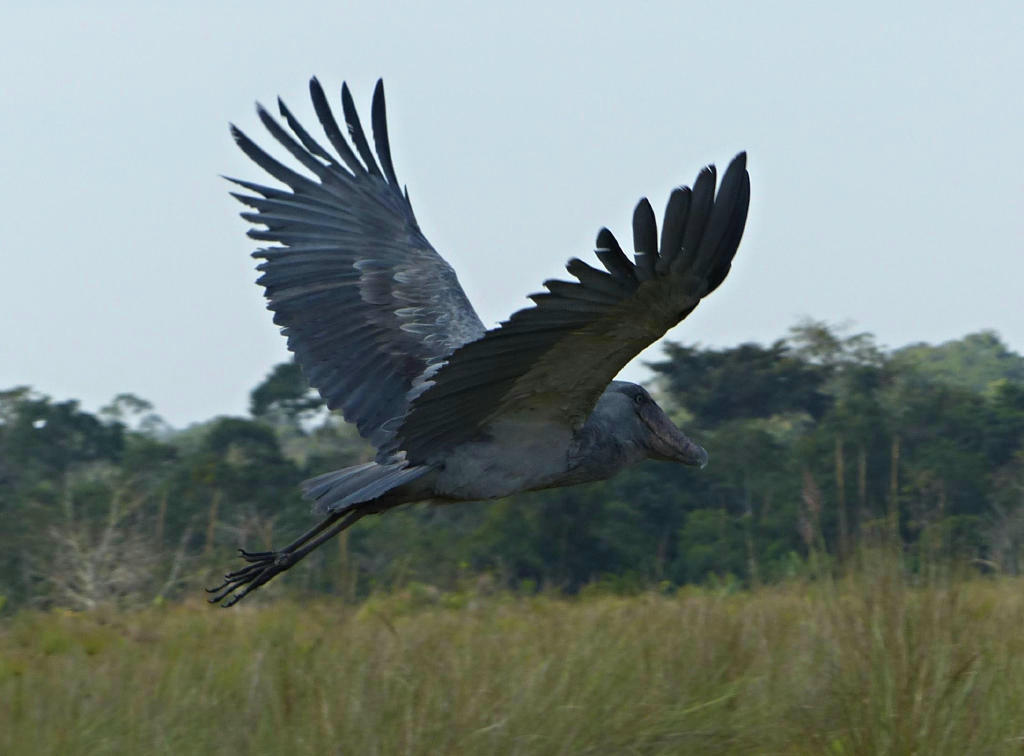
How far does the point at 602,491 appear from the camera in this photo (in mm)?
17078

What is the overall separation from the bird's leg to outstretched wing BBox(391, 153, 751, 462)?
0.57 metres

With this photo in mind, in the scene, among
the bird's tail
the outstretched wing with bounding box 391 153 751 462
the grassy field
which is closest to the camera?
the outstretched wing with bounding box 391 153 751 462

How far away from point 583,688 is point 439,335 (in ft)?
5.56

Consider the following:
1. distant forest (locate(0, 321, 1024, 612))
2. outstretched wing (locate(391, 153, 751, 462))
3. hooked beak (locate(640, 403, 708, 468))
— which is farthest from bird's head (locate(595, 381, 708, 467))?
distant forest (locate(0, 321, 1024, 612))

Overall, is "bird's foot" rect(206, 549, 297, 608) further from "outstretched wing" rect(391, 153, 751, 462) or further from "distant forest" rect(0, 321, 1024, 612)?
"distant forest" rect(0, 321, 1024, 612)

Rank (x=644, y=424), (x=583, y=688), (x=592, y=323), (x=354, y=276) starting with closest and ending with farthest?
(x=592, y=323), (x=583, y=688), (x=644, y=424), (x=354, y=276)

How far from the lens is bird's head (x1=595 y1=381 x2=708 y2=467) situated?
17.3 ft

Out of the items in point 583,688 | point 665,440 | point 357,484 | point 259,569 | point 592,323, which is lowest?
point 583,688

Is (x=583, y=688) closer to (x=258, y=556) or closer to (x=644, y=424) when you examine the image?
(x=644, y=424)

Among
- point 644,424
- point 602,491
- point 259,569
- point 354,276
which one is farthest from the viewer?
point 602,491

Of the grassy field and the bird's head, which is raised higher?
the bird's head

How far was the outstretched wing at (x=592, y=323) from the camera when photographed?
3803 mm

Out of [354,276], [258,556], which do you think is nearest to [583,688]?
[258,556]

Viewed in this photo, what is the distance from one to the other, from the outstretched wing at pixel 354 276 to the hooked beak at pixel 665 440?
2.99ft
